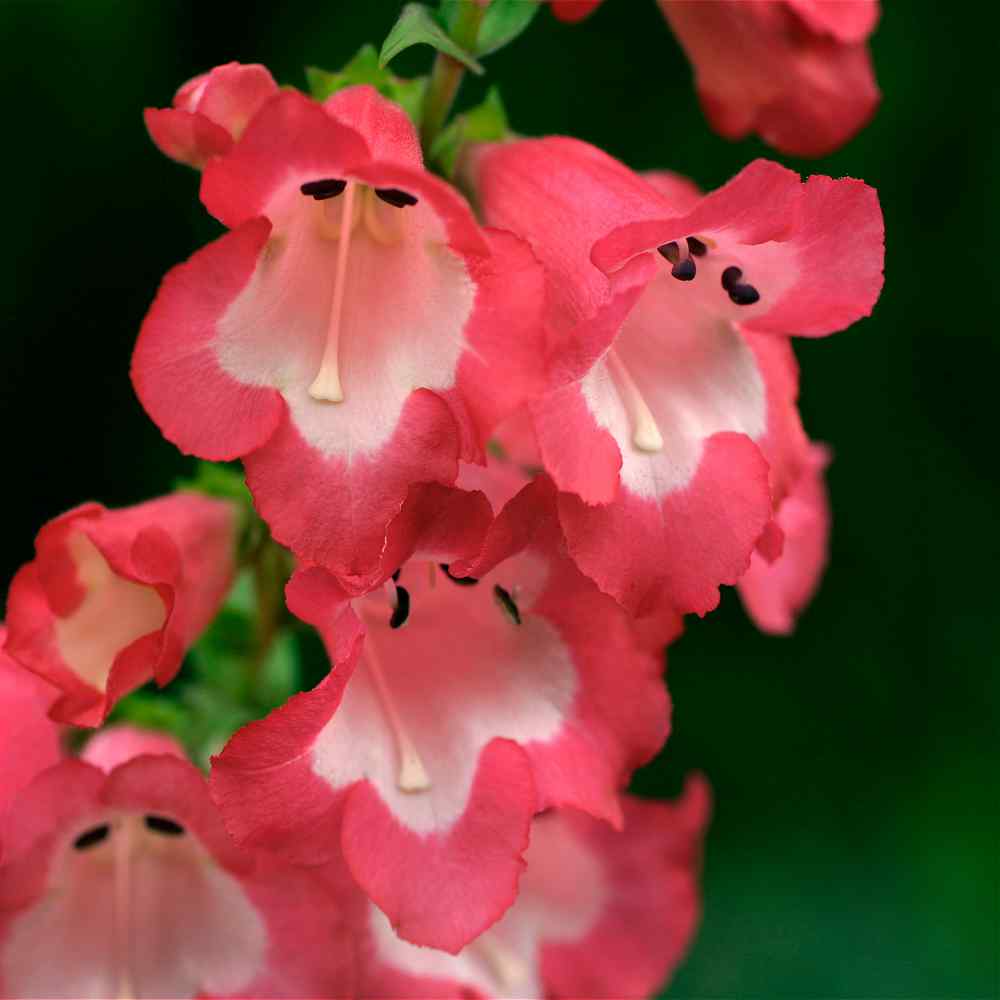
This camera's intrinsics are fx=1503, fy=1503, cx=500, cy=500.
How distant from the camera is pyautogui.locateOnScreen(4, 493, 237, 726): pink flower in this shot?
0.94m

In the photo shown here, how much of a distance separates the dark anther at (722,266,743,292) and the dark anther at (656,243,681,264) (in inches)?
2.2

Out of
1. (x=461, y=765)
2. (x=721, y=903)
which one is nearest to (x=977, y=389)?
(x=721, y=903)

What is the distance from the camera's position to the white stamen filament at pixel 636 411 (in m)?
0.89

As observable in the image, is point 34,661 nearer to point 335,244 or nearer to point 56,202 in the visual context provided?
point 335,244

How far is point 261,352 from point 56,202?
1.27 meters

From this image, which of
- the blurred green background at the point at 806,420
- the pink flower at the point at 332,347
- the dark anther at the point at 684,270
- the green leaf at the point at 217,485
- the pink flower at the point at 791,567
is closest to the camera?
the pink flower at the point at 332,347

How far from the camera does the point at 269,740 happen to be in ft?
2.76

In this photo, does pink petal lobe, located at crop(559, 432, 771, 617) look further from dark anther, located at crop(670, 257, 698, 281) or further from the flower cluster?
dark anther, located at crop(670, 257, 698, 281)

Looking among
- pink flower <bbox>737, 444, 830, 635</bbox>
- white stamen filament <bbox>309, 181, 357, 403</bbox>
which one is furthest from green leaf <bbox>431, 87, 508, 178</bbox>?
Answer: pink flower <bbox>737, 444, 830, 635</bbox>

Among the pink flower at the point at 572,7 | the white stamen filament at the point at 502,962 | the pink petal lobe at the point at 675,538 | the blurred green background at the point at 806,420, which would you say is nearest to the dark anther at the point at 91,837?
the white stamen filament at the point at 502,962

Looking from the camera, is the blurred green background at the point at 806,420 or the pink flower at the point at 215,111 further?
the blurred green background at the point at 806,420

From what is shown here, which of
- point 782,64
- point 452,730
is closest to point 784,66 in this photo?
point 782,64

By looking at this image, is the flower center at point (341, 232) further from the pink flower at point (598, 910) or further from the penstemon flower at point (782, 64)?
the pink flower at point (598, 910)

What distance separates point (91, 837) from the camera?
0.99 metres
